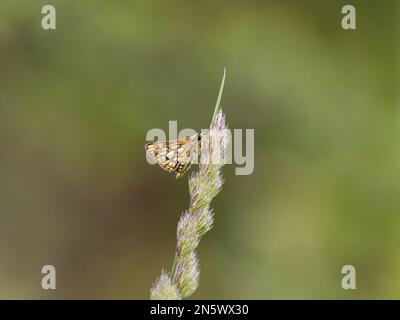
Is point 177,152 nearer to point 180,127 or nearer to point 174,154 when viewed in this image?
point 174,154

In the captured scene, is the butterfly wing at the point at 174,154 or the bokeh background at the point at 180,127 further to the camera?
the bokeh background at the point at 180,127

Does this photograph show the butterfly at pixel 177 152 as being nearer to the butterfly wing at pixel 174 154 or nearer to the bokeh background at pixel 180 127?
the butterfly wing at pixel 174 154

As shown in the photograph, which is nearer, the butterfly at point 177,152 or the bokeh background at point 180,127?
the butterfly at point 177,152

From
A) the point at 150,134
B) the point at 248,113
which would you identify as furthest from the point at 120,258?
the point at 248,113

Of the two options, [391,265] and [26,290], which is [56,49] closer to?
[26,290]

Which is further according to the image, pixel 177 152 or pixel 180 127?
pixel 180 127

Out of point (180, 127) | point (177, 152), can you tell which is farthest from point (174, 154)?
point (180, 127)

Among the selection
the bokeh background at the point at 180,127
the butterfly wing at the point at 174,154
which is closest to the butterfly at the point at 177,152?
the butterfly wing at the point at 174,154

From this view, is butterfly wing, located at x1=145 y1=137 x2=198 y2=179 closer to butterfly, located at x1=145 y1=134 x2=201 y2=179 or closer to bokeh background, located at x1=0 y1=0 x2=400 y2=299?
butterfly, located at x1=145 y1=134 x2=201 y2=179
